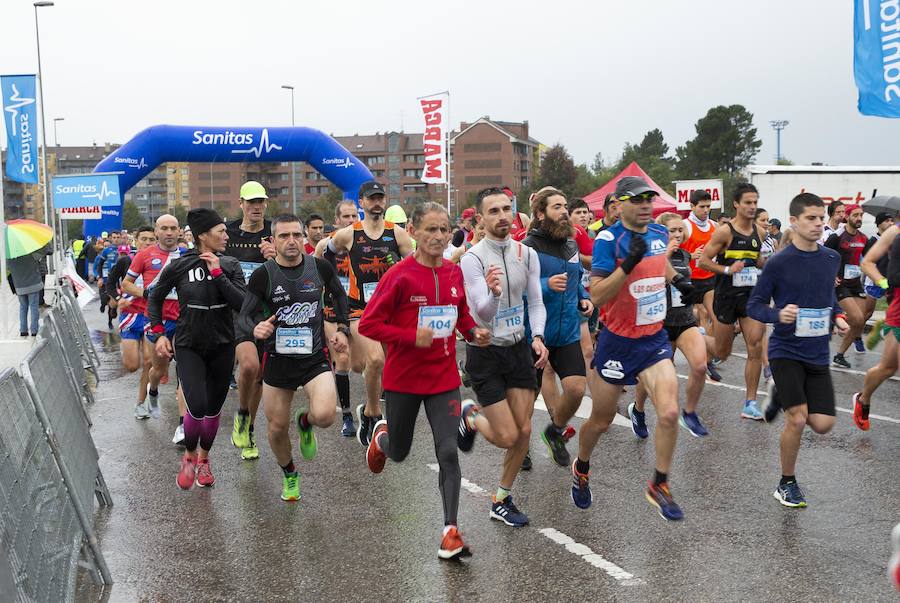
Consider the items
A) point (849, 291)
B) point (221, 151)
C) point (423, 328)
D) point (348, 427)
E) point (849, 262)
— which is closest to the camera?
point (423, 328)

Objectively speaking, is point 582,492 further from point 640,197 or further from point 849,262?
point 849,262

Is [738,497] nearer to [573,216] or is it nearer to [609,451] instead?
[609,451]

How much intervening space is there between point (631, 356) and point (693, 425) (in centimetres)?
263

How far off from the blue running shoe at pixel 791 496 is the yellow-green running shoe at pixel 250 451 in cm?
411

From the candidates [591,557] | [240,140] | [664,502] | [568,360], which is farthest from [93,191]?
[591,557]

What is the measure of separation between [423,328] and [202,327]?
7.61 ft

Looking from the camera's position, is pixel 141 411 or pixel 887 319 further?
pixel 141 411

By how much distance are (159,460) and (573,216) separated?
461 cm

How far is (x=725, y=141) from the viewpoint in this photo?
86.2m

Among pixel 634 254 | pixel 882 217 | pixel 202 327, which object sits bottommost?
pixel 202 327

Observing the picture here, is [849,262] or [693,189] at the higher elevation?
Answer: [693,189]

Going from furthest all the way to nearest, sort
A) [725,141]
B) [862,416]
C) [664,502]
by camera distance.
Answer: [725,141]
[862,416]
[664,502]

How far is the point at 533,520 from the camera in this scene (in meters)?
6.13

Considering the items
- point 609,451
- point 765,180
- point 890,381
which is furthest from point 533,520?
point 765,180
